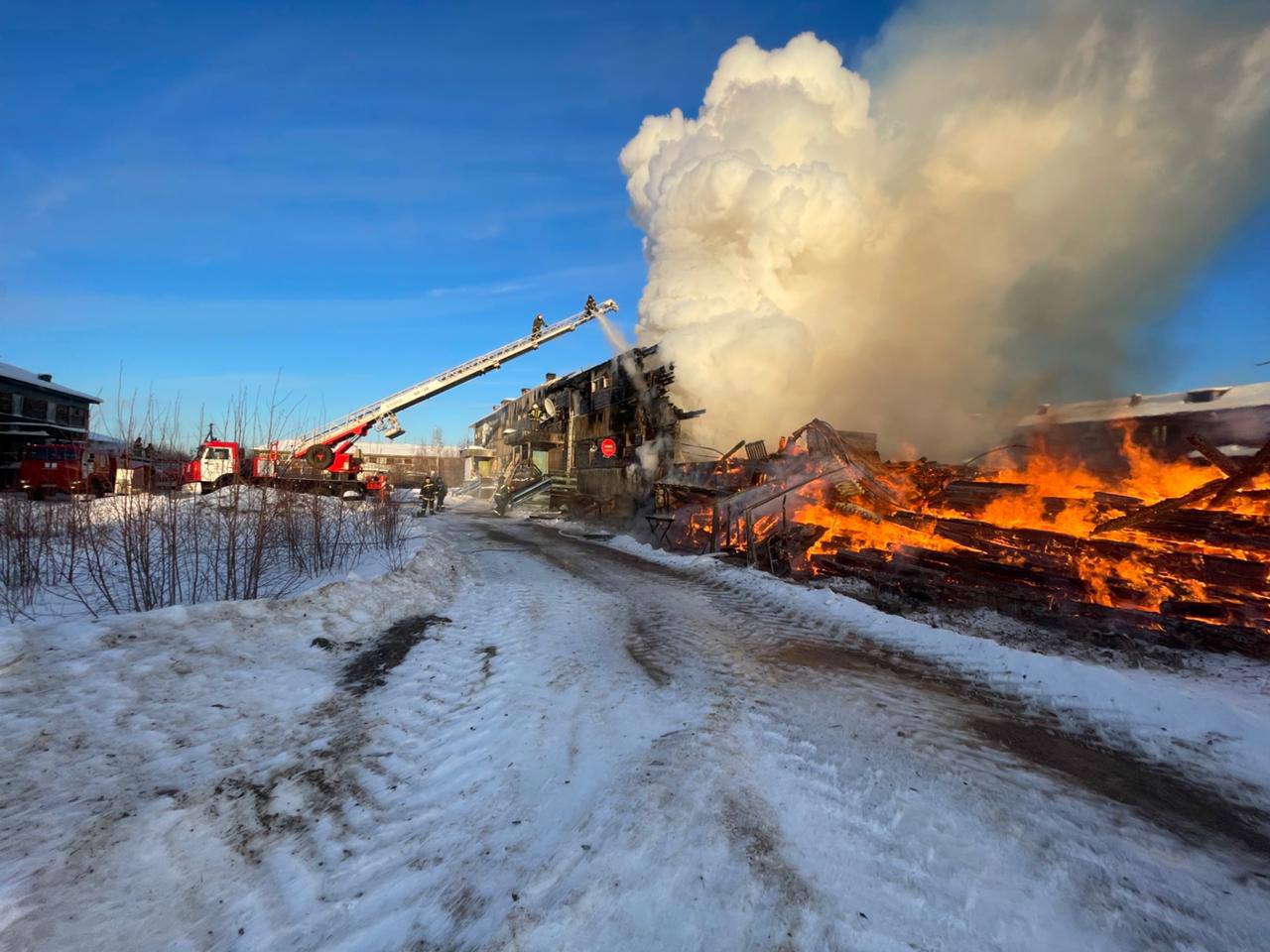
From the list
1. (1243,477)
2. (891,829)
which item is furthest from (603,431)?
(891,829)

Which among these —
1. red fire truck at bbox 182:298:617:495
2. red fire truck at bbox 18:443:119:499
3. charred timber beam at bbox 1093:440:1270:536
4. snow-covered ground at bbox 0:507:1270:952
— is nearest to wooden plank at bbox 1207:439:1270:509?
charred timber beam at bbox 1093:440:1270:536

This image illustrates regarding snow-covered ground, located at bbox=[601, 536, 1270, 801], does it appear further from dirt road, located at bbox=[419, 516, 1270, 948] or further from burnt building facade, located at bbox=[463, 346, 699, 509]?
burnt building facade, located at bbox=[463, 346, 699, 509]

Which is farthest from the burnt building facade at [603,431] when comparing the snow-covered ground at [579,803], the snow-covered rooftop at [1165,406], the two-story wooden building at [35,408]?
the two-story wooden building at [35,408]

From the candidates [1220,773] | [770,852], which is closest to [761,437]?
[1220,773]

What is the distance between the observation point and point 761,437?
64.5 ft

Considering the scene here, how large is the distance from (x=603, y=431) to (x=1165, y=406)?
24.0 metres

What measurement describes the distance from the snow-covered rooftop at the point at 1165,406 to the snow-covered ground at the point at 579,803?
1901 centimetres

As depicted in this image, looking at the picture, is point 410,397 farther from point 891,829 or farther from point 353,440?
point 891,829

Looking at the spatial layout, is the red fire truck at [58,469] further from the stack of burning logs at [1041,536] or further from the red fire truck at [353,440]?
the stack of burning logs at [1041,536]

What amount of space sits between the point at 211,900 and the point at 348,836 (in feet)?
2.02

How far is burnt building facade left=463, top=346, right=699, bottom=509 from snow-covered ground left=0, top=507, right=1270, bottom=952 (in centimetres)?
1540

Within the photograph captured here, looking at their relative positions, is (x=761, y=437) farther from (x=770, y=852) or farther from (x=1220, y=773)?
(x=770, y=852)

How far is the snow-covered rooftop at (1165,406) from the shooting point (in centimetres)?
2031

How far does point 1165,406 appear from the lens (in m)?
23.0
